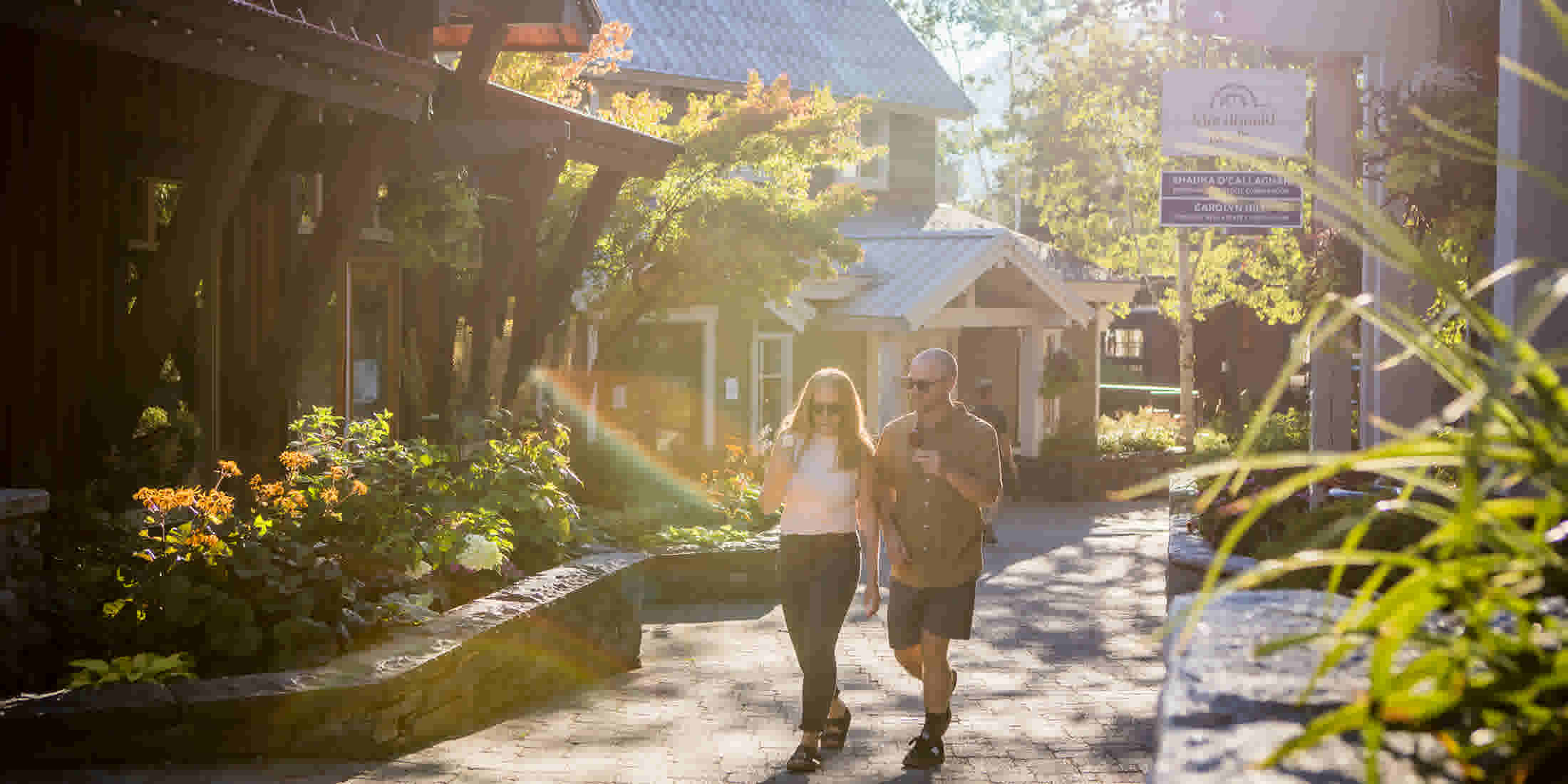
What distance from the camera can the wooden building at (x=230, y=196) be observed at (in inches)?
328

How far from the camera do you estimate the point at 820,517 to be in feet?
23.7

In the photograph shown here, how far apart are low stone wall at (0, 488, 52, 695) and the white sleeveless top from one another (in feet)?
9.44

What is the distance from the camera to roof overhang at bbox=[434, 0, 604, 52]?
12797 mm

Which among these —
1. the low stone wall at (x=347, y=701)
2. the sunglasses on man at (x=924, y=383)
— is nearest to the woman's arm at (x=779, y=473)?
the sunglasses on man at (x=924, y=383)

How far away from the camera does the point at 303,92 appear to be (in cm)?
848

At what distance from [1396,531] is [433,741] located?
3.97 metres

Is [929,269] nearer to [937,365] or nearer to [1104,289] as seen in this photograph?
[1104,289]

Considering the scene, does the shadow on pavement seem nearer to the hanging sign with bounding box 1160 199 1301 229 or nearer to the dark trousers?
the dark trousers

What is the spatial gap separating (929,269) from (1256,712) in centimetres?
2340

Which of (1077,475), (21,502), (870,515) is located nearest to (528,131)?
(870,515)

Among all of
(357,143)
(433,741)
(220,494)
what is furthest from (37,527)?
(357,143)

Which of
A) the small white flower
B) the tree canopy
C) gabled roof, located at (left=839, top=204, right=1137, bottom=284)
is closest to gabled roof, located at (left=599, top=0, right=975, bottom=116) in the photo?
gabled roof, located at (left=839, top=204, right=1137, bottom=284)

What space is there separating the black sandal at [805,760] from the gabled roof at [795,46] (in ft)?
59.2

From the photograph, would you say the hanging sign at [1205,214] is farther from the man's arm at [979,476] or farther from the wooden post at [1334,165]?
the man's arm at [979,476]
